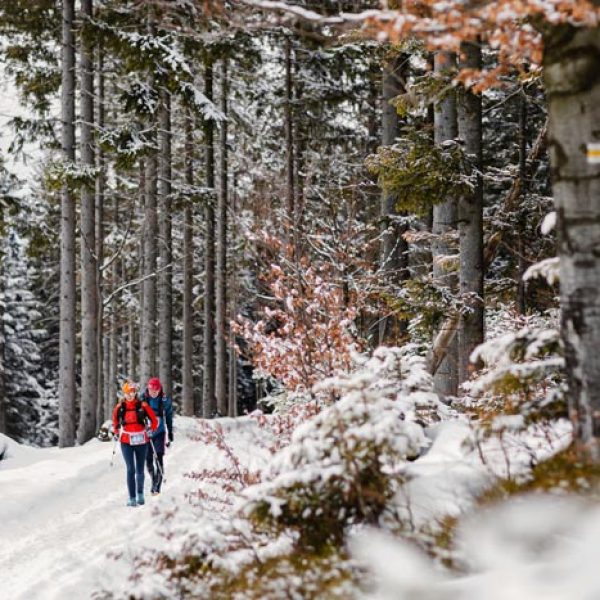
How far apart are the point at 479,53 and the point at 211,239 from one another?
16.7m

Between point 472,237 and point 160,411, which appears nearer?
point 472,237

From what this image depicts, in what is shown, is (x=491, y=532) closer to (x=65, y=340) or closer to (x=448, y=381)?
(x=448, y=381)

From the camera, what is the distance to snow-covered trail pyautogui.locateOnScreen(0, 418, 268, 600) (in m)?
6.50

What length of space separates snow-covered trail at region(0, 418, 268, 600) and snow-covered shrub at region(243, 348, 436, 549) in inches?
39.5

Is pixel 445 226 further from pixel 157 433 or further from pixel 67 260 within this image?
pixel 67 260

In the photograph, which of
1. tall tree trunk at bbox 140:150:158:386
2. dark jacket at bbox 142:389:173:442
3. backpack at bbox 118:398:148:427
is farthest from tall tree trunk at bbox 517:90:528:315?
tall tree trunk at bbox 140:150:158:386

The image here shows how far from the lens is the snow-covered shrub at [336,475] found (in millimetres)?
4230

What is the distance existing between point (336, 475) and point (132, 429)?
6405 mm

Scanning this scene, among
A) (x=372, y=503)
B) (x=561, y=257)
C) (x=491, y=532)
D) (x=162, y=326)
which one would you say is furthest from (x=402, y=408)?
(x=162, y=326)

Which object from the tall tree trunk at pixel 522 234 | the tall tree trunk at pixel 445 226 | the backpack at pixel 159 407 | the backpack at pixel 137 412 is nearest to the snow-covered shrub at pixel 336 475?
the tall tree trunk at pixel 522 234

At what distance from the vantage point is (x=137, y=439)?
1006 centimetres

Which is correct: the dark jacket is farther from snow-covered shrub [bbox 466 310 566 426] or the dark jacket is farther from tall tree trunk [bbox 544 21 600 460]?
tall tree trunk [bbox 544 21 600 460]

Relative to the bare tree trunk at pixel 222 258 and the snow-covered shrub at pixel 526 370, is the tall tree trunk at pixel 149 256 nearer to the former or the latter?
the bare tree trunk at pixel 222 258

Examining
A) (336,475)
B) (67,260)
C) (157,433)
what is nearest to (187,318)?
(67,260)
